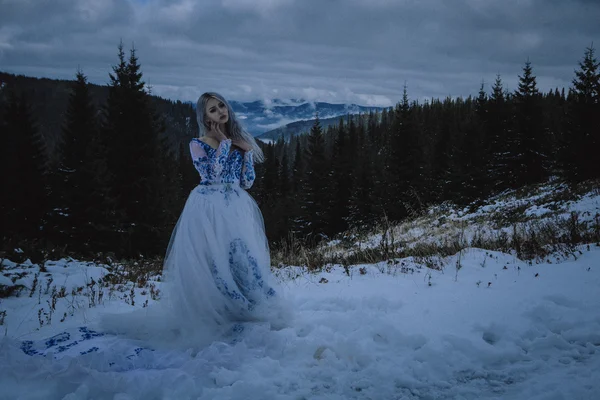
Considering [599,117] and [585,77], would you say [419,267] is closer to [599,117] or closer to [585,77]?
[599,117]

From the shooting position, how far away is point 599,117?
23.5m

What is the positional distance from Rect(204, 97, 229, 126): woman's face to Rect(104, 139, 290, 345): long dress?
39 cm

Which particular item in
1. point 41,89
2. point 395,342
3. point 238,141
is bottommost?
point 395,342

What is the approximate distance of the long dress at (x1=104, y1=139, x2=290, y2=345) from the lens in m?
4.13

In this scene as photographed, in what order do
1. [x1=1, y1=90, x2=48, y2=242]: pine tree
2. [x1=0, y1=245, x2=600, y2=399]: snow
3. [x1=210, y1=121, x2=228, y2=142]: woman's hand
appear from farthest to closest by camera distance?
[x1=1, y1=90, x2=48, y2=242]: pine tree → [x1=210, y1=121, x2=228, y2=142]: woman's hand → [x1=0, y1=245, x2=600, y2=399]: snow

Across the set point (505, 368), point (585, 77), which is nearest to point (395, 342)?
point (505, 368)

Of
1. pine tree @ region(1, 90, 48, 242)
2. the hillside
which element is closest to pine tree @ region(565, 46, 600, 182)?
pine tree @ region(1, 90, 48, 242)

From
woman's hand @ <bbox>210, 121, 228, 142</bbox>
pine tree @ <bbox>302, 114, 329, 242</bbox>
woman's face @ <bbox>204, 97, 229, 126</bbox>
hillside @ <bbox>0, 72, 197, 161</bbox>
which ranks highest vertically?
hillside @ <bbox>0, 72, 197, 161</bbox>

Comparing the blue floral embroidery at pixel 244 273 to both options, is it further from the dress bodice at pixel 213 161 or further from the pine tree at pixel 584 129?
the pine tree at pixel 584 129

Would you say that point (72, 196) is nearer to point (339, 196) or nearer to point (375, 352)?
point (375, 352)

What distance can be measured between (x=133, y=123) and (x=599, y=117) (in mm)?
30568

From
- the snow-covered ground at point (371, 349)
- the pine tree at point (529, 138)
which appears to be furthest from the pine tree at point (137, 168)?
the pine tree at point (529, 138)

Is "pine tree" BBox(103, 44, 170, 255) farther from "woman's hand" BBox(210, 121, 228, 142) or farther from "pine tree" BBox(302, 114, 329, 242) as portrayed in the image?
"pine tree" BBox(302, 114, 329, 242)

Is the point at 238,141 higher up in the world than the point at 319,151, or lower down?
lower down
